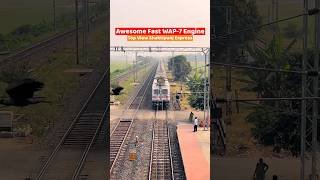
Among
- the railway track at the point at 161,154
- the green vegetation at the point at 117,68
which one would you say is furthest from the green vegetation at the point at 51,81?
the railway track at the point at 161,154

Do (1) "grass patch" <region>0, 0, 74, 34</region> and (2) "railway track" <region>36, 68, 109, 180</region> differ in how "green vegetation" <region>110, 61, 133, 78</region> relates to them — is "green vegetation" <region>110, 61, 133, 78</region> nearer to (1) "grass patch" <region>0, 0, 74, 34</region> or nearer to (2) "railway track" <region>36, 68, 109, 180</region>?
(2) "railway track" <region>36, 68, 109, 180</region>

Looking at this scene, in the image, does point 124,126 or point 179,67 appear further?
point 124,126

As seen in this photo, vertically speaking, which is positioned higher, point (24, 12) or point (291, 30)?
point (24, 12)

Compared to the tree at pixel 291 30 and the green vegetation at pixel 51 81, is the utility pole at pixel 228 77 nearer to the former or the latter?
the tree at pixel 291 30

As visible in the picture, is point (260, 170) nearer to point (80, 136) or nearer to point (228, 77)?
point (228, 77)

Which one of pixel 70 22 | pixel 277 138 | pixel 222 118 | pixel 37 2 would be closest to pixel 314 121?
pixel 277 138

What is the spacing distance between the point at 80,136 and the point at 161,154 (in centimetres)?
108

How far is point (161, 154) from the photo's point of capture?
5.46 metres

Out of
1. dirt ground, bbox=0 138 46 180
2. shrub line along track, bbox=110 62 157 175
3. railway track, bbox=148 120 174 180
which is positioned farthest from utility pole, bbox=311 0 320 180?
dirt ground, bbox=0 138 46 180

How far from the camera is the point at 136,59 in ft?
16.7

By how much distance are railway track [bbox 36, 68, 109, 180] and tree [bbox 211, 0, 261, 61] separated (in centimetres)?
140

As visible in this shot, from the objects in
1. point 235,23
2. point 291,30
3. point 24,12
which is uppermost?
point 24,12

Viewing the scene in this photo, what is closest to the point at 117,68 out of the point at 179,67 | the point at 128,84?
the point at 128,84

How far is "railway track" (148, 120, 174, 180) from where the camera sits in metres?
5.35
